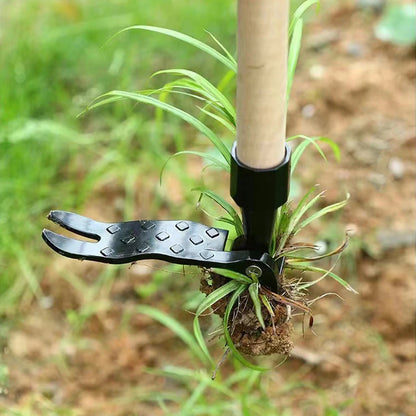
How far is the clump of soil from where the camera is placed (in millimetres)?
987

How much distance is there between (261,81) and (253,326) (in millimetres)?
378

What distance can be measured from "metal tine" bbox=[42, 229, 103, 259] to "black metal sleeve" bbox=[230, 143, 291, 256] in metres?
0.19

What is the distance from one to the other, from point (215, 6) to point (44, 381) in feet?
4.42

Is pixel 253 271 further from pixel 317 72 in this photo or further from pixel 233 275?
pixel 317 72

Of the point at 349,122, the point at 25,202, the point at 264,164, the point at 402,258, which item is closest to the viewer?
the point at 264,164

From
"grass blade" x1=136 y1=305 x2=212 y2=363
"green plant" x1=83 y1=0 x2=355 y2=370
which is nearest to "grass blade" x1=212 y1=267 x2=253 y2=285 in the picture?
"green plant" x1=83 y1=0 x2=355 y2=370

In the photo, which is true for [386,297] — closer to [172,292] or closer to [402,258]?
[402,258]

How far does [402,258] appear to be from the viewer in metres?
1.80

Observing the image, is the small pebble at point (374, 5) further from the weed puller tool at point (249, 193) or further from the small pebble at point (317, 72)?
the weed puller tool at point (249, 193)

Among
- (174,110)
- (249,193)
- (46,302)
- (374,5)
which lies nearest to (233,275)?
(249,193)

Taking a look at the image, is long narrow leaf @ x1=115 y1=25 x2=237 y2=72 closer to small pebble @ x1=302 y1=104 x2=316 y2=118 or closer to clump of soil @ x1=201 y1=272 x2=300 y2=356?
clump of soil @ x1=201 y1=272 x2=300 y2=356

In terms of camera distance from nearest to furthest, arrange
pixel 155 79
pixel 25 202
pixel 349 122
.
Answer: pixel 25 202, pixel 349 122, pixel 155 79

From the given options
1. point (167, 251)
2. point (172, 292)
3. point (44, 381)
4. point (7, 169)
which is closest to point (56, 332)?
point (44, 381)

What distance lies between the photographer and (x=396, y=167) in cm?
198
